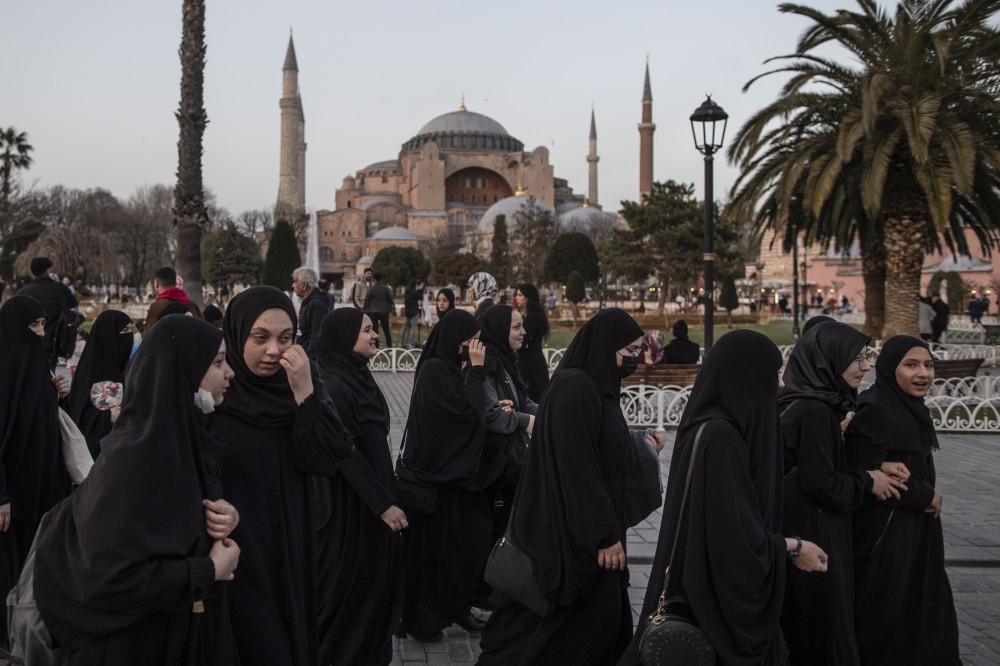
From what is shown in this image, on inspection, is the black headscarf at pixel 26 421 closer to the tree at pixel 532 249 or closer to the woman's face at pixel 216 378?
the woman's face at pixel 216 378

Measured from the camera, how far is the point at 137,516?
2.18 meters

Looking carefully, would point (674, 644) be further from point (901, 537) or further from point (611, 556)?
point (901, 537)

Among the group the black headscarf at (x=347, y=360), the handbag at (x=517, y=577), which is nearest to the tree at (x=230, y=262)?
the black headscarf at (x=347, y=360)

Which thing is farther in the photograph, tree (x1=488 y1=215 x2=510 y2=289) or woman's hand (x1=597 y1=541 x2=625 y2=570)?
tree (x1=488 y1=215 x2=510 y2=289)

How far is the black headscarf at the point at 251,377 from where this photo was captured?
9.46 ft

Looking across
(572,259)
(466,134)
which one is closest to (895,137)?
(572,259)

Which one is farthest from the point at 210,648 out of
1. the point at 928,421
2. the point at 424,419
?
the point at 928,421

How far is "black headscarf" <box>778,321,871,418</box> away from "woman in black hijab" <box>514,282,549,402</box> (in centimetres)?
300

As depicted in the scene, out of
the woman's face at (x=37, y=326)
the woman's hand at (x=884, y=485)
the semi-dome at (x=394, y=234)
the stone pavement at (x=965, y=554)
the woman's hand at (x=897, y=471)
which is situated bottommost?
the stone pavement at (x=965, y=554)

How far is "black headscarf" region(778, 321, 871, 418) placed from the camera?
363cm

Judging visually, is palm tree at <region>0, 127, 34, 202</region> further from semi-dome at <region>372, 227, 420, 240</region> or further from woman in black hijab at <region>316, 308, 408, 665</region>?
semi-dome at <region>372, 227, 420, 240</region>

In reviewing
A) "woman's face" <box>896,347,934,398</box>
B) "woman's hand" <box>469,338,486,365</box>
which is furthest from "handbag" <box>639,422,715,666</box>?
"woman's hand" <box>469,338,486,365</box>

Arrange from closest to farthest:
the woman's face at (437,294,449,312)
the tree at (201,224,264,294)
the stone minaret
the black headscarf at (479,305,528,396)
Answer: the black headscarf at (479,305,528,396) → the woman's face at (437,294,449,312) → the tree at (201,224,264,294) → the stone minaret

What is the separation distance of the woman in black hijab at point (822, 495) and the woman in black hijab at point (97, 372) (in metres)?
3.19
